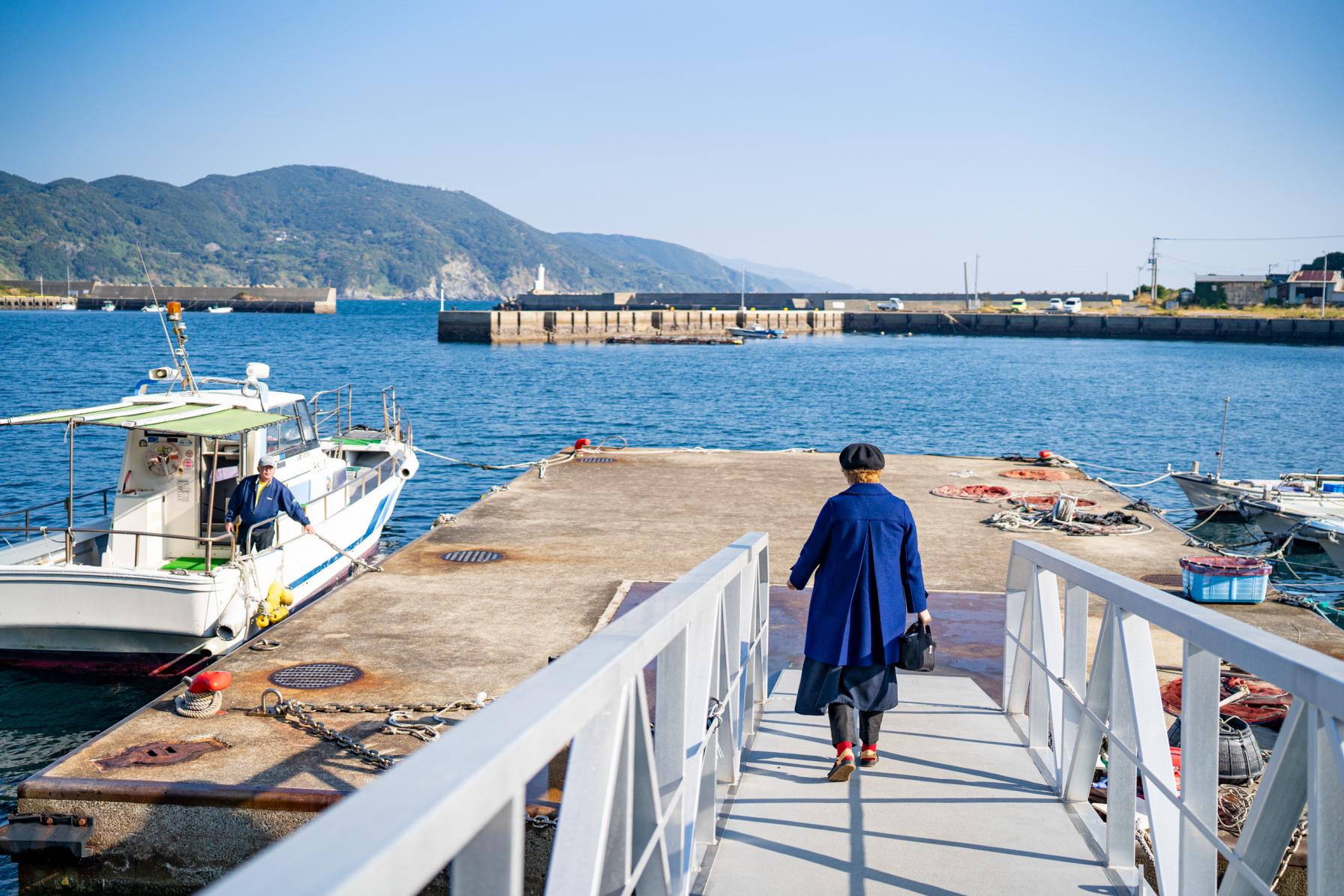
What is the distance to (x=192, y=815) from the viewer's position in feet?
22.5

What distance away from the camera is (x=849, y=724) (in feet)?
19.1

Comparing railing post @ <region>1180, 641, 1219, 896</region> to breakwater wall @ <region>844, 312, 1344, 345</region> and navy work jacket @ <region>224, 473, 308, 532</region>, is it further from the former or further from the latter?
A: breakwater wall @ <region>844, 312, 1344, 345</region>

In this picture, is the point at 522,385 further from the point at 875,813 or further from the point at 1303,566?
the point at 875,813

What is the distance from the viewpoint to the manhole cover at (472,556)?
43.5 feet

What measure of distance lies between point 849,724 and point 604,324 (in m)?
109

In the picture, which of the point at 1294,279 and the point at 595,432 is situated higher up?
the point at 1294,279

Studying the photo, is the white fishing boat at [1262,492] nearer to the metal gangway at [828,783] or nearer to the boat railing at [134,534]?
the metal gangway at [828,783]

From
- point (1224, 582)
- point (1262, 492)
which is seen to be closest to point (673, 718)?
point (1224, 582)

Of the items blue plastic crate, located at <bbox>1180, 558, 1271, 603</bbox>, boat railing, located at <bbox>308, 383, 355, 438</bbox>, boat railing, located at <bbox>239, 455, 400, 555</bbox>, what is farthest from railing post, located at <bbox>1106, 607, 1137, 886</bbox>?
boat railing, located at <bbox>308, 383, 355, 438</bbox>

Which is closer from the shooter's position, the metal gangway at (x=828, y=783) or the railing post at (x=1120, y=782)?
the metal gangway at (x=828, y=783)

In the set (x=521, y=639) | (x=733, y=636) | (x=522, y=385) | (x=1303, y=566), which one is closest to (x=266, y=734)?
(x=521, y=639)

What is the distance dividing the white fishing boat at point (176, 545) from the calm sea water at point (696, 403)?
92 centimetres

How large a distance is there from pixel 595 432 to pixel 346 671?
104ft

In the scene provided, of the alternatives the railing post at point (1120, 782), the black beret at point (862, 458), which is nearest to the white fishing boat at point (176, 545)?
the black beret at point (862, 458)
